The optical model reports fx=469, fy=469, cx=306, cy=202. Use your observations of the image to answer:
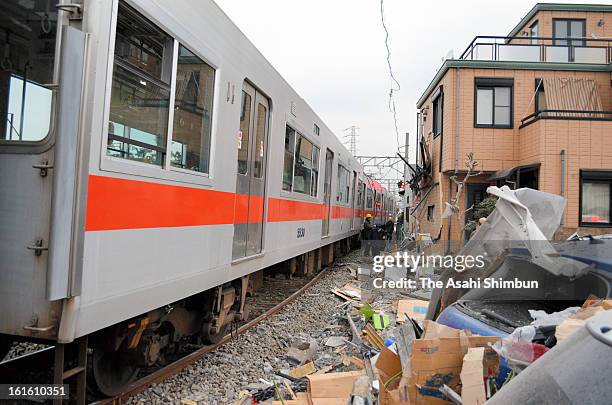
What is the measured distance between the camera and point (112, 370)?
12.3 ft

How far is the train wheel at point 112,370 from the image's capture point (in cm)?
350

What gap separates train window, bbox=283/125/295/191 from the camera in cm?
684

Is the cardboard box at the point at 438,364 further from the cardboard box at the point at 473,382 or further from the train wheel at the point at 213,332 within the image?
the train wheel at the point at 213,332

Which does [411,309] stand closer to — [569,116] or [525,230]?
[525,230]

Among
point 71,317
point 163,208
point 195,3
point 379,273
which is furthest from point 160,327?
point 379,273

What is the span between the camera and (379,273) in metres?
11.8

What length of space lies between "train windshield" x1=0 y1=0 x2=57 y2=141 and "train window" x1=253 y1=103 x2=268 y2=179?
280cm

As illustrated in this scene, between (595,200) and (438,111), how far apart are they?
5.63 metres

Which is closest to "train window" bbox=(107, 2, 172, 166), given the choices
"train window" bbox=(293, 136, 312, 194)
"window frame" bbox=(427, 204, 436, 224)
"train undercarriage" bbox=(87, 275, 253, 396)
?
"train undercarriage" bbox=(87, 275, 253, 396)

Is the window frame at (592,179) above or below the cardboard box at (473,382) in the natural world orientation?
above

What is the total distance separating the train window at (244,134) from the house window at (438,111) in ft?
36.3

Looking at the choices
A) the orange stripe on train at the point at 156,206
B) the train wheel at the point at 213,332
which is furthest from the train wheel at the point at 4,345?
the train wheel at the point at 213,332

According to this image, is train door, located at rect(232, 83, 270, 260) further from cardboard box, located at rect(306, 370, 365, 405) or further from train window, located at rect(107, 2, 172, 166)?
cardboard box, located at rect(306, 370, 365, 405)

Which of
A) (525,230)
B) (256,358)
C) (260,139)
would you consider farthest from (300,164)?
(525,230)
